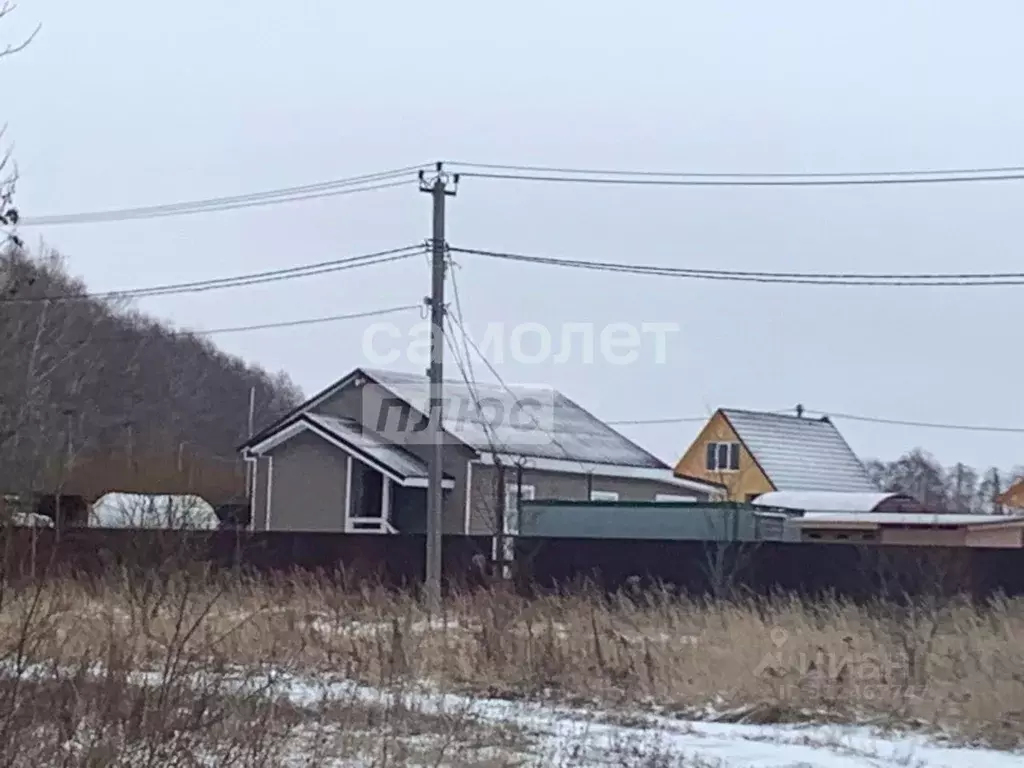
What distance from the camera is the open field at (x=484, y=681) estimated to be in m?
5.97

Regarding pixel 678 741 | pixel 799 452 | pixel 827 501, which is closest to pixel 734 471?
pixel 799 452

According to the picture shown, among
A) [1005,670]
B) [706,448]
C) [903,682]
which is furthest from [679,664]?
[706,448]

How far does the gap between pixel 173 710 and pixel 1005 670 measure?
23.8ft

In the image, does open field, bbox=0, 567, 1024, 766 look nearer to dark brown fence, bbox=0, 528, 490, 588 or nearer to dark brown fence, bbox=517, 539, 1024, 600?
dark brown fence, bbox=0, 528, 490, 588

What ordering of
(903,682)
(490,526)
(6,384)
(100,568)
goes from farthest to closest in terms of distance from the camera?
(490,526), (100,568), (903,682), (6,384)

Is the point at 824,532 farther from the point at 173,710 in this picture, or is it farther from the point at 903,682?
the point at 173,710

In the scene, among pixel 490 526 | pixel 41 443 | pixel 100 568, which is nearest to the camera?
pixel 41 443

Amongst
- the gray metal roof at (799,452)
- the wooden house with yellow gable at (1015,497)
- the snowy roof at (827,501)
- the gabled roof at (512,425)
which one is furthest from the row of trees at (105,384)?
the wooden house with yellow gable at (1015,497)

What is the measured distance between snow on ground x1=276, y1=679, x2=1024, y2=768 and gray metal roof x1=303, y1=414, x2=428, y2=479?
22.1m

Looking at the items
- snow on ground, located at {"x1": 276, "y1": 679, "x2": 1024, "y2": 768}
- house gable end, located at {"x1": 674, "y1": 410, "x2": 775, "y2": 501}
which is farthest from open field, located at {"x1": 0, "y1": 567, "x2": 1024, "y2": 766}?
house gable end, located at {"x1": 674, "y1": 410, "x2": 775, "y2": 501}

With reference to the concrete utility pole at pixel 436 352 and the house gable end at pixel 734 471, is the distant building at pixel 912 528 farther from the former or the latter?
the concrete utility pole at pixel 436 352

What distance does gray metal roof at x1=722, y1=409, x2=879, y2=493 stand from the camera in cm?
4909

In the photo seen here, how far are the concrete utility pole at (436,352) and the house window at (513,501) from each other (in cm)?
872

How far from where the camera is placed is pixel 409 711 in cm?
892
